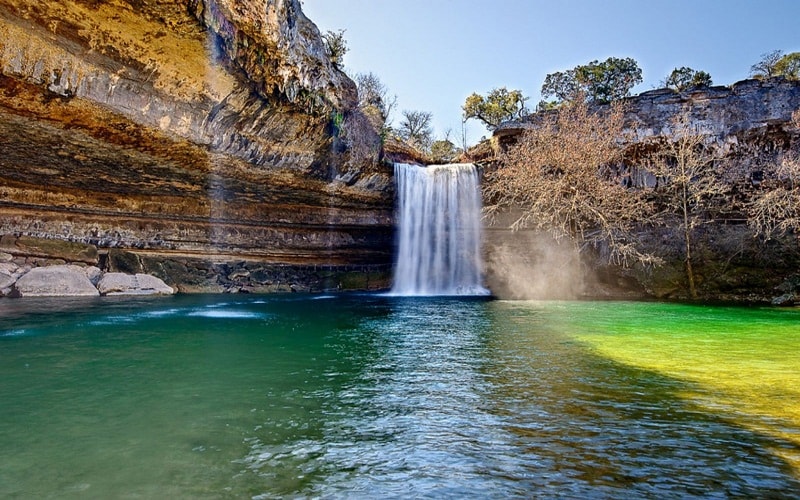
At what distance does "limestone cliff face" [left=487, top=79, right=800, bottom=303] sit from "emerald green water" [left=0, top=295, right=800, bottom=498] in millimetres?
9877

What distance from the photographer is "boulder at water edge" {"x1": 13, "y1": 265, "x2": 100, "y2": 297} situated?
1355 cm

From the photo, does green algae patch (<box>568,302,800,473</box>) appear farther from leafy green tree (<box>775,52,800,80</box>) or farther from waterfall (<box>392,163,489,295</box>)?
leafy green tree (<box>775,52,800,80</box>)

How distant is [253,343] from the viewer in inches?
258

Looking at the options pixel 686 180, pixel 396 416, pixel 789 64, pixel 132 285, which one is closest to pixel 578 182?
pixel 686 180

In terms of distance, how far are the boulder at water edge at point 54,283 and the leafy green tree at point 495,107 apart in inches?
1041

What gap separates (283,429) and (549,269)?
16.0 metres

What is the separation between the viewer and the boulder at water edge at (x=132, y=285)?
591 inches

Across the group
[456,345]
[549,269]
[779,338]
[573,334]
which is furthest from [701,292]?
[456,345]

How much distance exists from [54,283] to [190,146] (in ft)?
20.1

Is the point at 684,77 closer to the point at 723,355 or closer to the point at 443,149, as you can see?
the point at 443,149

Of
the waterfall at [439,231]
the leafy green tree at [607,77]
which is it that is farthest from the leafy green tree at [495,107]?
the waterfall at [439,231]

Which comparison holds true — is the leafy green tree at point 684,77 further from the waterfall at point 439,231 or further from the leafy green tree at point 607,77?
the waterfall at point 439,231

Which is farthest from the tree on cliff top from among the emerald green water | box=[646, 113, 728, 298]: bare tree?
the emerald green water

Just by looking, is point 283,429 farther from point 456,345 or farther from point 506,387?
point 456,345
